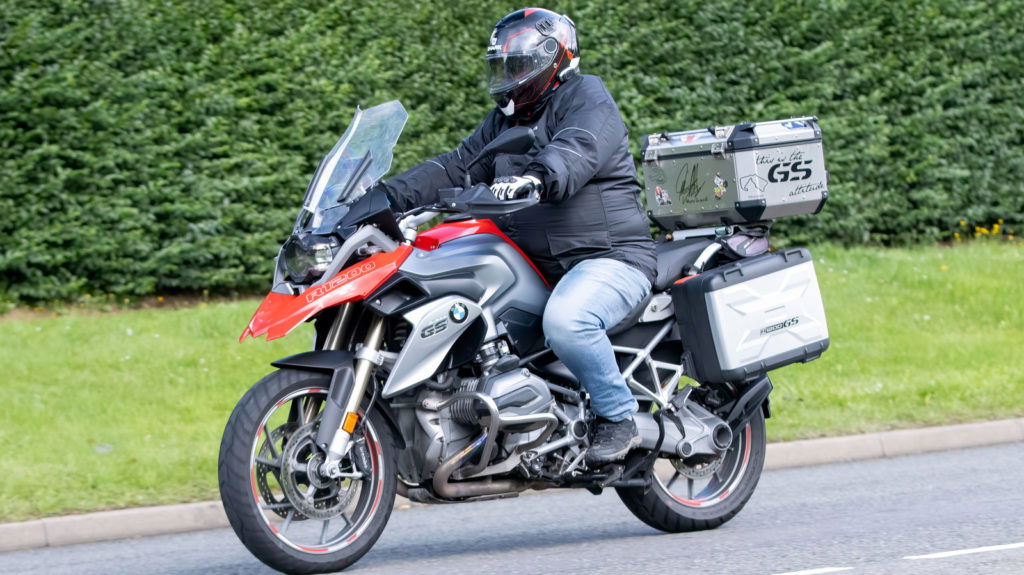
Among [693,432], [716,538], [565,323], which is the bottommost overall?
[716,538]

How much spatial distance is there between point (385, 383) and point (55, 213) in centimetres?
646

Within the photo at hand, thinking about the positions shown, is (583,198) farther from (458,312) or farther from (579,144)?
(458,312)

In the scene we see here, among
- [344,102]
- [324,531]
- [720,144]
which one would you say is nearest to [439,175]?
[720,144]

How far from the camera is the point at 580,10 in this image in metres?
A: 12.9

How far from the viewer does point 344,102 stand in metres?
12.0

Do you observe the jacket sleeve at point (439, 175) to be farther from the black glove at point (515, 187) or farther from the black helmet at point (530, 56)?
the black glove at point (515, 187)

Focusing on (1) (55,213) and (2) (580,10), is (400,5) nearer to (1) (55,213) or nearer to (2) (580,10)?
(2) (580,10)

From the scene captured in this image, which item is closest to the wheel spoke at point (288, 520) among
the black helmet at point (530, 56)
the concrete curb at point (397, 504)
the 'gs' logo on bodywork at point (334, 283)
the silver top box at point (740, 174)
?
the 'gs' logo on bodywork at point (334, 283)

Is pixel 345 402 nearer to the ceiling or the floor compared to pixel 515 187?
nearer to the floor

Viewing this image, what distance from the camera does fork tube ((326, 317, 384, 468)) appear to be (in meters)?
5.17

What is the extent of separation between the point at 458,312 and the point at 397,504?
7.19ft

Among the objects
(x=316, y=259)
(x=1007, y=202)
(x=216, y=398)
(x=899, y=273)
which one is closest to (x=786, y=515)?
(x=316, y=259)

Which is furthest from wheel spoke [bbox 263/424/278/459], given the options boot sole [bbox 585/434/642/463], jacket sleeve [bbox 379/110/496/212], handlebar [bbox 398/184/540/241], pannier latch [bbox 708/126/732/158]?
pannier latch [bbox 708/126/732/158]

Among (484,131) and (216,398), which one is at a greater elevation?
(484,131)
